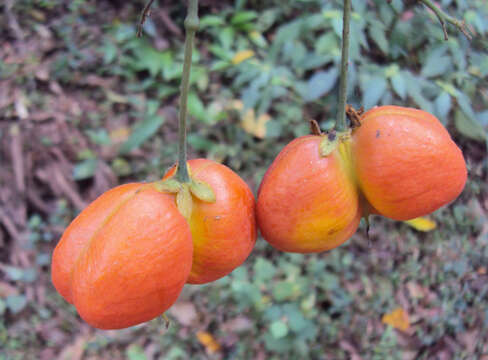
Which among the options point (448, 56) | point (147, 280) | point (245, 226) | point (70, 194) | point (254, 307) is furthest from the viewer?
point (70, 194)

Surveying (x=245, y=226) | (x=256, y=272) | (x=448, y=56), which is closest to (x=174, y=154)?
(x=256, y=272)

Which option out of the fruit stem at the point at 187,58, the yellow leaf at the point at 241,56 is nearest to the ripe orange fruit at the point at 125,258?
the fruit stem at the point at 187,58

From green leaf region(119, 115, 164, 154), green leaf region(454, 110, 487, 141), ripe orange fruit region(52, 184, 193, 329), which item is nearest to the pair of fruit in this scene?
ripe orange fruit region(52, 184, 193, 329)

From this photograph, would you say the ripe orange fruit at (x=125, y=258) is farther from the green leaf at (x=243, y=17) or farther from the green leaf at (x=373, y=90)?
the green leaf at (x=243, y=17)

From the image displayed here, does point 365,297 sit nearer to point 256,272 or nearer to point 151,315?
point 256,272

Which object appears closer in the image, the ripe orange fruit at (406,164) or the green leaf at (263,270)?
the ripe orange fruit at (406,164)

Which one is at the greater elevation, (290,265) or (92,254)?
(92,254)
